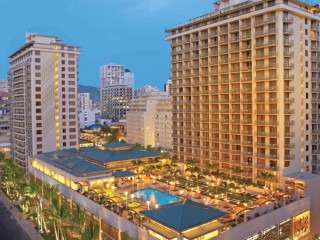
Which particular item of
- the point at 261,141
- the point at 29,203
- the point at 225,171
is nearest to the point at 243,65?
the point at 261,141

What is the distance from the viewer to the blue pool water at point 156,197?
4605 cm

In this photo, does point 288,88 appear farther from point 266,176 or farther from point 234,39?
point 266,176

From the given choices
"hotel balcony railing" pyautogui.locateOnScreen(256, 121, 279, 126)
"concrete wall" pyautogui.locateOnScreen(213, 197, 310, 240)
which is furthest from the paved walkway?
"hotel balcony railing" pyautogui.locateOnScreen(256, 121, 279, 126)

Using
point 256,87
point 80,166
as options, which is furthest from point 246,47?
point 80,166

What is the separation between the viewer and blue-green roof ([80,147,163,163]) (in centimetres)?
6850

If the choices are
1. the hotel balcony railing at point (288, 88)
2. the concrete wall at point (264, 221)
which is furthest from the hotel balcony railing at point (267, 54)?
the concrete wall at point (264, 221)

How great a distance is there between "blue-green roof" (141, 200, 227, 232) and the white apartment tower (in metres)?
73.2

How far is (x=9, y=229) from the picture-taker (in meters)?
50.3

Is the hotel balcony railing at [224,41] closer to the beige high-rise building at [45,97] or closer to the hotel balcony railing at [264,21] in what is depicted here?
the hotel balcony railing at [264,21]

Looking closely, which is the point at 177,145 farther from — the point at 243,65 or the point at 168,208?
the point at 168,208

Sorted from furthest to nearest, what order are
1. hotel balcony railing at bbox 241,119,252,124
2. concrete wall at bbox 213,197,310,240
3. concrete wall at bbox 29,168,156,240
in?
hotel balcony railing at bbox 241,119,252,124 < concrete wall at bbox 213,197,310,240 < concrete wall at bbox 29,168,156,240

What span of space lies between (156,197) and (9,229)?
24.3 meters

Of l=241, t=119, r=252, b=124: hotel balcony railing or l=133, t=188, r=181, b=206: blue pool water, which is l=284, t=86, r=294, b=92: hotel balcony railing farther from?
l=133, t=188, r=181, b=206: blue pool water

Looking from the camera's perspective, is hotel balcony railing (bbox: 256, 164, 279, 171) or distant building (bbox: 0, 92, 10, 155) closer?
hotel balcony railing (bbox: 256, 164, 279, 171)
